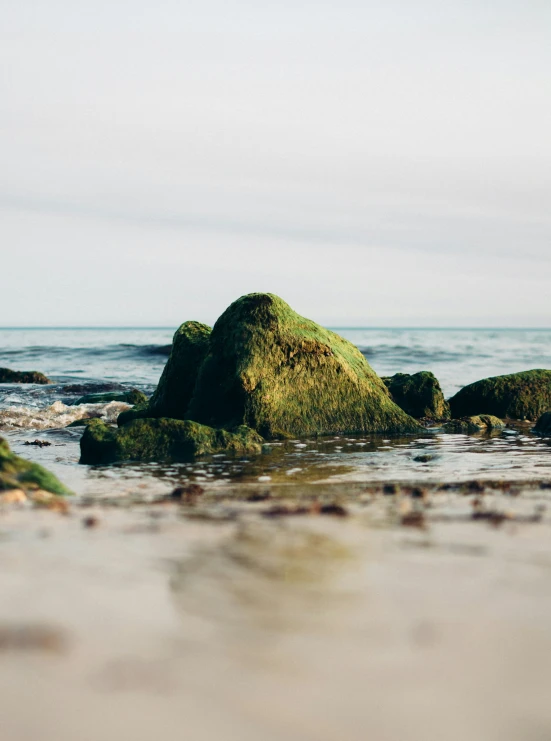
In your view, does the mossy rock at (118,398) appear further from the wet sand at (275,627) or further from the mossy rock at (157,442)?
the wet sand at (275,627)

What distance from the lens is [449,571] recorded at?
3385 millimetres

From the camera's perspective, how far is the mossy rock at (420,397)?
424 inches

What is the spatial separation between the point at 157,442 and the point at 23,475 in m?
2.22

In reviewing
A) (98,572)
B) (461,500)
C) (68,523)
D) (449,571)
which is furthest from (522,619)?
(68,523)

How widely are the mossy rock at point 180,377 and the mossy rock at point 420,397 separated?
319cm

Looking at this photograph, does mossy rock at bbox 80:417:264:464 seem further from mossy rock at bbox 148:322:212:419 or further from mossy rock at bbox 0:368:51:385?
mossy rock at bbox 0:368:51:385

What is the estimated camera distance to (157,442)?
7.37 meters

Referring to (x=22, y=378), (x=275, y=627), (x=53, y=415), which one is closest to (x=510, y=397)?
(x=53, y=415)

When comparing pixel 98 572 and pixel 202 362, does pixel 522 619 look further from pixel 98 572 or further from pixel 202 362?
pixel 202 362

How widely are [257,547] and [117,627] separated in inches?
45.7

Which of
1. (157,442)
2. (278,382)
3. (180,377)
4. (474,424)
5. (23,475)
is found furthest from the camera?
(474,424)

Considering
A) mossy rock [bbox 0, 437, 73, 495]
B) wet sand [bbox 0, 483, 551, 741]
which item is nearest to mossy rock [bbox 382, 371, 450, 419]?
wet sand [bbox 0, 483, 551, 741]

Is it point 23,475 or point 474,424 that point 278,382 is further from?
point 23,475

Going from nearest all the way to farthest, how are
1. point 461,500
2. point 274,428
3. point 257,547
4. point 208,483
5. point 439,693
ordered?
point 439,693, point 257,547, point 461,500, point 208,483, point 274,428
